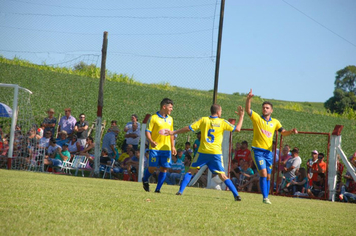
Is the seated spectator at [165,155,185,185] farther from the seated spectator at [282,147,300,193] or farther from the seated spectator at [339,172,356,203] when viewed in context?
the seated spectator at [339,172,356,203]

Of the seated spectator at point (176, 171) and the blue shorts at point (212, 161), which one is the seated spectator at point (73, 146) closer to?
the seated spectator at point (176, 171)

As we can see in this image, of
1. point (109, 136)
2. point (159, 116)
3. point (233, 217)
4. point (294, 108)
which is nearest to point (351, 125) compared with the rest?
point (294, 108)

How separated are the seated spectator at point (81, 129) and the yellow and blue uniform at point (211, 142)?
10459mm

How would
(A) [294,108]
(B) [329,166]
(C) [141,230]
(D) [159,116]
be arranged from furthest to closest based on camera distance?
(A) [294,108] < (B) [329,166] < (D) [159,116] < (C) [141,230]

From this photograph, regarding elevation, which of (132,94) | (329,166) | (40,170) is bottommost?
(40,170)

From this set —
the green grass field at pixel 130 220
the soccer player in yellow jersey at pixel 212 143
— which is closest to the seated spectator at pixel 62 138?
the soccer player in yellow jersey at pixel 212 143

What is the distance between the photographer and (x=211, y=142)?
32.5ft

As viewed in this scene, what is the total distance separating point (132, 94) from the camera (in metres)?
45.8

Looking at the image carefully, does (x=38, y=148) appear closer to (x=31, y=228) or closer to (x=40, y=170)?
(x=40, y=170)

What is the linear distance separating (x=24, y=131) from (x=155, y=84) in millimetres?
39865

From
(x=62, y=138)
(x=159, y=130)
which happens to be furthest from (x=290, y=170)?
(x=62, y=138)

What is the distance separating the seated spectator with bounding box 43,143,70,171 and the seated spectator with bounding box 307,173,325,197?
9679 millimetres

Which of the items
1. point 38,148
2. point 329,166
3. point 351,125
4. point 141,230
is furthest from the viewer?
point 351,125

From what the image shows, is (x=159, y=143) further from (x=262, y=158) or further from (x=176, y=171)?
(x=176, y=171)
